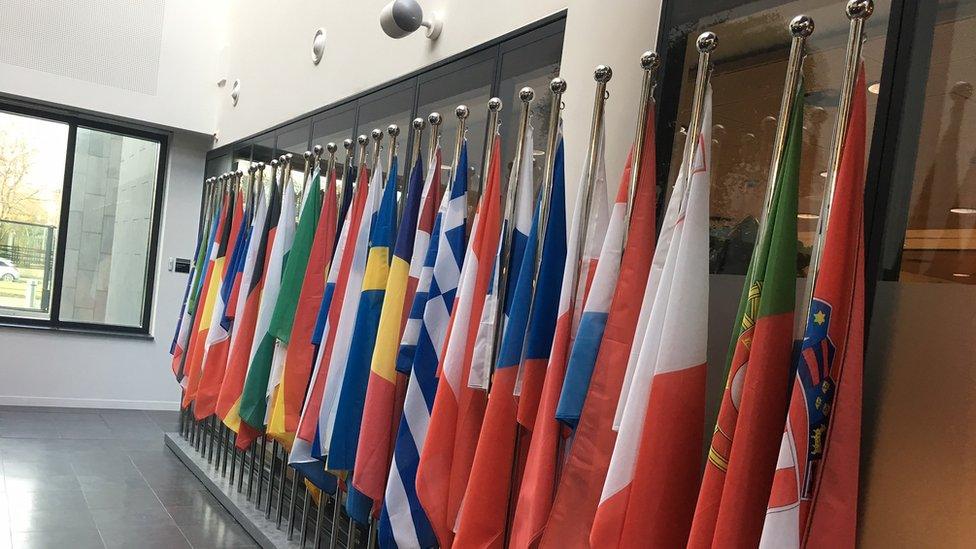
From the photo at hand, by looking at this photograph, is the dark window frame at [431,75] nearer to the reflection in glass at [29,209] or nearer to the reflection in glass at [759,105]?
the reflection in glass at [759,105]

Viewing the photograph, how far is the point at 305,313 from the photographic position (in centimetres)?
322

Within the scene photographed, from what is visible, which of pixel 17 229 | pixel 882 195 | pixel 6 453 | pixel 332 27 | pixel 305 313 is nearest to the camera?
pixel 882 195

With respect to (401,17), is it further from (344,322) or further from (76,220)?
(76,220)

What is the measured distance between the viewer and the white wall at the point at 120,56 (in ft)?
20.4

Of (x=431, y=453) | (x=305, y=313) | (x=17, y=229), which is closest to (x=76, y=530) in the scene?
(x=305, y=313)

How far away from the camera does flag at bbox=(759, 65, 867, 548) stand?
51.1 inches

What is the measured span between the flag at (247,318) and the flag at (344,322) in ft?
3.02

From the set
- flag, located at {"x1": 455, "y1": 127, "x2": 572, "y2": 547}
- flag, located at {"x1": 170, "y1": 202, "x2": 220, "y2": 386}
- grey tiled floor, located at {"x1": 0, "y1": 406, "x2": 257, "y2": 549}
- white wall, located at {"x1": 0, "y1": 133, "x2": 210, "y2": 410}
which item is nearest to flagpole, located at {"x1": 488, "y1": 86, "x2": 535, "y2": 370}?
flag, located at {"x1": 455, "y1": 127, "x2": 572, "y2": 547}

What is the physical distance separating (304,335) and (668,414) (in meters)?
2.00

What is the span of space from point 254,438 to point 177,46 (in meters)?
4.47

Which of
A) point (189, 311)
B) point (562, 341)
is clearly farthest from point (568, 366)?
point (189, 311)

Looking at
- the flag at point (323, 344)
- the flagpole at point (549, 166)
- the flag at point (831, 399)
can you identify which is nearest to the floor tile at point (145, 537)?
the flag at point (323, 344)

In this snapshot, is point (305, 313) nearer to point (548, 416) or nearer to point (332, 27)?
point (548, 416)

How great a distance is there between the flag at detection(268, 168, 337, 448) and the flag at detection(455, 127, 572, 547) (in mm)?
1348
